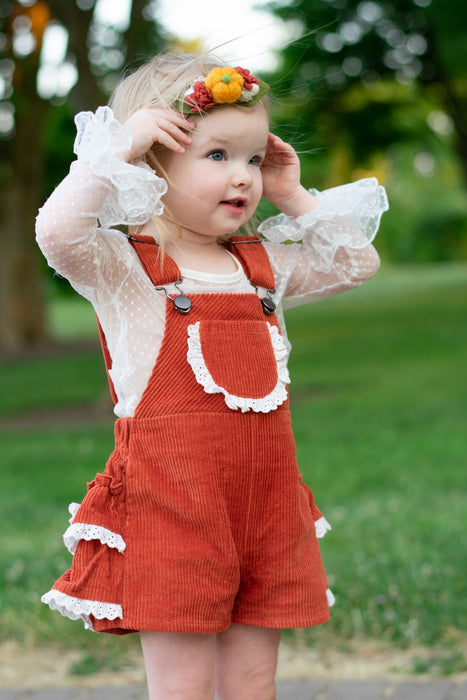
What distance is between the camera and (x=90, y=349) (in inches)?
680

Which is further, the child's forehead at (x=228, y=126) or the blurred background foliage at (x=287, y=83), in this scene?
the blurred background foliage at (x=287, y=83)

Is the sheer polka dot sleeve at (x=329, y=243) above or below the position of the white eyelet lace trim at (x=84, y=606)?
above

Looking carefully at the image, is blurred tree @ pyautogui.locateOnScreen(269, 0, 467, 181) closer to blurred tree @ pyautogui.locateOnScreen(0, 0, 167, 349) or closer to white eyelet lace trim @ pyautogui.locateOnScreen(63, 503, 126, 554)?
blurred tree @ pyautogui.locateOnScreen(0, 0, 167, 349)

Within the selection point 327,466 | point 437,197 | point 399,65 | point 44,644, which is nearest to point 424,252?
point 437,197

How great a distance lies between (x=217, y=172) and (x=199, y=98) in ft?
0.55

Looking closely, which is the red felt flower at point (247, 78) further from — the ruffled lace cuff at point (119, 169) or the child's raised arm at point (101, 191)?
the ruffled lace cuff at point (119, 169)

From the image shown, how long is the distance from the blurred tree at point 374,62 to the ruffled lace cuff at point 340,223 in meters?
8.79

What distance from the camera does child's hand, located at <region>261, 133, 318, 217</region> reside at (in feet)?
7.88

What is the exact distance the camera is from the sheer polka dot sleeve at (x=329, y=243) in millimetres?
2361

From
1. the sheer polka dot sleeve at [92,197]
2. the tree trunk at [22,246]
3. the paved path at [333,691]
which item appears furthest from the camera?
the tree trunk at [22,246]

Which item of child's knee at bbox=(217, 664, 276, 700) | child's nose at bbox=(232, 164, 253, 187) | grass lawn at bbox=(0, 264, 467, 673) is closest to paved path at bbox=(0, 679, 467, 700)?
grass lawn at bbox=(0, 264, 467, 673)

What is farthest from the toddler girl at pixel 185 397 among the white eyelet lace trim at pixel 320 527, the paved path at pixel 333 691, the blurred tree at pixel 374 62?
the blurred tree at pixel 374 62

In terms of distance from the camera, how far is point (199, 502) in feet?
6.58

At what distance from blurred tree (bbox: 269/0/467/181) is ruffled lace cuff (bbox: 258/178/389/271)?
8788mm
